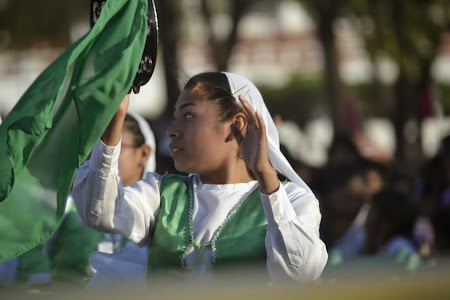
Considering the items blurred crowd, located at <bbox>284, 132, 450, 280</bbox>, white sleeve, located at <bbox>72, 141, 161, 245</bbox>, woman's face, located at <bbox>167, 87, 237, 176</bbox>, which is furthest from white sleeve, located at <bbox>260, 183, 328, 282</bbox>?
blurred crowd, located at <bbox>284, 132, 450, 280</bbox>

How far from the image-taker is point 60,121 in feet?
10.9

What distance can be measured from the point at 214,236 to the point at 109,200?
0.43m

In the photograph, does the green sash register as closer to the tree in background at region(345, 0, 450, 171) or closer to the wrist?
the wrist

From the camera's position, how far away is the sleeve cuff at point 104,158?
3250mm

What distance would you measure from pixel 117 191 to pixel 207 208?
1.34 feet

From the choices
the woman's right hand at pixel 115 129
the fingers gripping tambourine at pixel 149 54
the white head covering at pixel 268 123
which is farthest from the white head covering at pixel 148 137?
the woman's right hand at pixel 115 129

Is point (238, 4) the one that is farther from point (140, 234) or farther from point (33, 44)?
point (140, 234)

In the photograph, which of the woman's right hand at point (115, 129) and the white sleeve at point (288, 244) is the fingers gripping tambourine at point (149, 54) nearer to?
the woman's right hand at point (115, 129)

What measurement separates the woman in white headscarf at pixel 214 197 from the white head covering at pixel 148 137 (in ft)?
4.15

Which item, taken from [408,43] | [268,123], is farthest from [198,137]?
[408,43]

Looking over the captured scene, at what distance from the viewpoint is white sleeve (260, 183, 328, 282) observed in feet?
10.4

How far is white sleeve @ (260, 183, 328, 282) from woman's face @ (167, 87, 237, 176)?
38 cm

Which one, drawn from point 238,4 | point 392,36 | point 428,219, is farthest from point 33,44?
point 428,219

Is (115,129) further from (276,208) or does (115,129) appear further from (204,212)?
(276,208)
